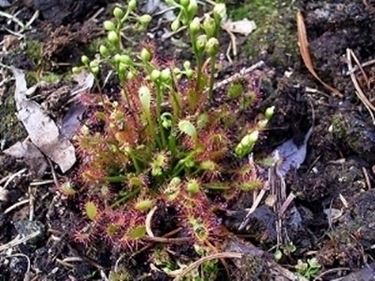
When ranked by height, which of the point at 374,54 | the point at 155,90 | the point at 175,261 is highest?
the point at 155,90

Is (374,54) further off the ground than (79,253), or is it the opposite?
(374,54)

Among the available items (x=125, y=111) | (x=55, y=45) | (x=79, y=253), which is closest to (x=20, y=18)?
(x=55, y=45)

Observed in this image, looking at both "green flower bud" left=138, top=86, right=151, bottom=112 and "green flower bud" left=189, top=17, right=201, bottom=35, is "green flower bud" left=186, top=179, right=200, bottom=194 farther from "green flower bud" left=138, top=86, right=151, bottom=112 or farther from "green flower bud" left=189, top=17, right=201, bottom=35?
"green flower bud" left=189, top=17, right=201, bottom=35

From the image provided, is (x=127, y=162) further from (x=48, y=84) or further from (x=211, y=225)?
(x=48, y=84)

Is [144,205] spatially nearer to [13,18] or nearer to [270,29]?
[270,29]

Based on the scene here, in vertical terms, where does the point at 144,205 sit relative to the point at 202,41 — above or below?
below

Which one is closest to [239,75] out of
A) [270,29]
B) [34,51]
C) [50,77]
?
[270,29]
